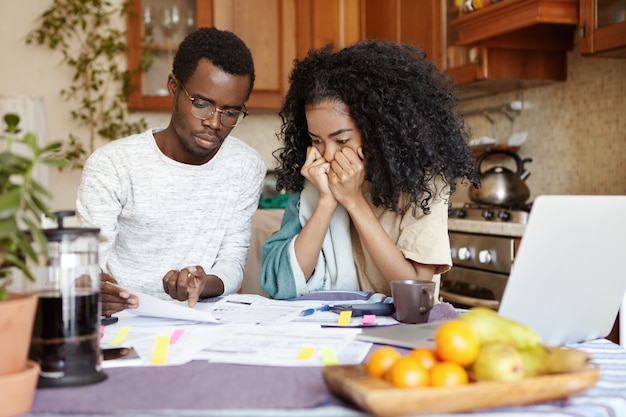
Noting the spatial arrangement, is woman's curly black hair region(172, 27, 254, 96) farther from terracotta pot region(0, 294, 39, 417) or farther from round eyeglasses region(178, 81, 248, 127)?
terracotta pot region(0, 294, 39, 417)

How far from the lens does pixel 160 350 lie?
1049 millimetres

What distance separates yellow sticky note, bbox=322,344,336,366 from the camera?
0.98m

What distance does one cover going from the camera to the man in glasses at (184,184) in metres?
1.90

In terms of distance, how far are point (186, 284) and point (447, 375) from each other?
0.77 meters

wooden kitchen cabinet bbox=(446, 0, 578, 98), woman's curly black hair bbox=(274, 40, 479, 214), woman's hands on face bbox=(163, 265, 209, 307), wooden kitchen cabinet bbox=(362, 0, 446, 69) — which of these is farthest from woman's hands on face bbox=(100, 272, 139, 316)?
wooden kitchen cabinet bbox=(362, 0, 446, 69)

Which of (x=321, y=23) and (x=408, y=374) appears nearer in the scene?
(x=408, y=374)

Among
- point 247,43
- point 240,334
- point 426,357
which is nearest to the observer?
point 426,357

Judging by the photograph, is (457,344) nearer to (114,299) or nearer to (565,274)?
(565,274)

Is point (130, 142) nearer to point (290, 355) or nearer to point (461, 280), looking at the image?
point (290, 355)

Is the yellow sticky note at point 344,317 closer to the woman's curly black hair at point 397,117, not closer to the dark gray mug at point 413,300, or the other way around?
the dark gray mug at point 413,300

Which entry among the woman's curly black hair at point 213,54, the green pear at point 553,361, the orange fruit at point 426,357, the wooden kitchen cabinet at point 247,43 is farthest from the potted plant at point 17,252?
the wooden kitchen cabinet at point 247,43

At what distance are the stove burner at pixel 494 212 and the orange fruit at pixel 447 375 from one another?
1.96 meters

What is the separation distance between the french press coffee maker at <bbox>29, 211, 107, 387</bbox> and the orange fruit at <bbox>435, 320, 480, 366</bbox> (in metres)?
0.41

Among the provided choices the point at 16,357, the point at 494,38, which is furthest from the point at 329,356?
the point at 494,38
